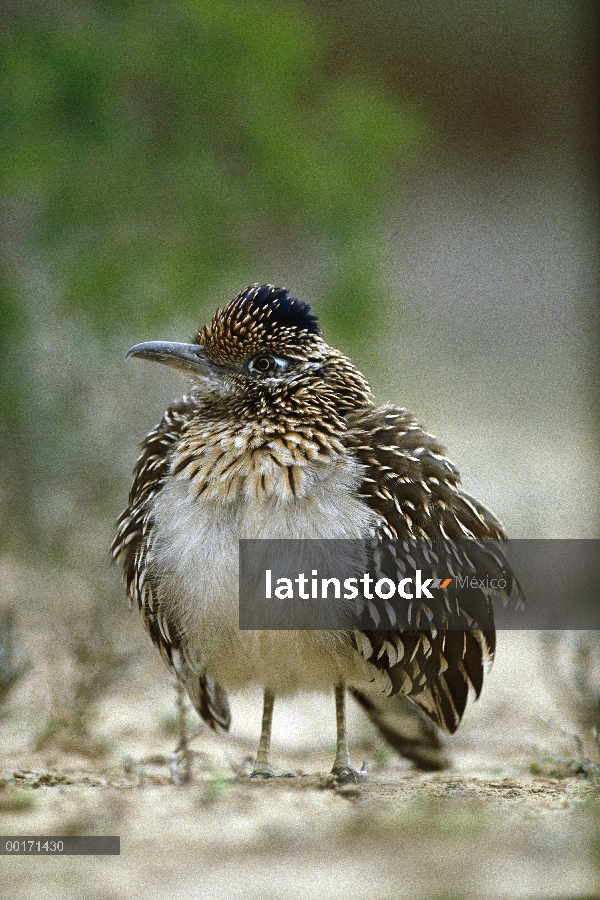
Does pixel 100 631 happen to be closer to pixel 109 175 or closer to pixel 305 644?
pixel 305 644

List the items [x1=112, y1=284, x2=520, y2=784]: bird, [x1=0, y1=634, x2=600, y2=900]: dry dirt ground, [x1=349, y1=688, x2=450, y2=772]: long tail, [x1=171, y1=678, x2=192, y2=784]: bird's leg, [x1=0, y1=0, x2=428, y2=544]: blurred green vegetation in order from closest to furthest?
[x1=0, y1=634, x2=600, y2=900]: dry dirt ground < [x1=112, y1=284, x2=520, y2=784]: bird < [x1=171, y1=678, x2=192, y2=784]: bird's leg < [x1=349, y1=688, x2=450, y2=772]: long tail < [x1=0, y1=0, x2=428, y2=544]: blurred green vegetation

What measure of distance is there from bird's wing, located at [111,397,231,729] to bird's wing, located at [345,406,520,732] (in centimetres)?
48

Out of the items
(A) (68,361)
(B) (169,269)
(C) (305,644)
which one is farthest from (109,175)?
(C) (305,644)

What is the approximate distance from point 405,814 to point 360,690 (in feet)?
1.49

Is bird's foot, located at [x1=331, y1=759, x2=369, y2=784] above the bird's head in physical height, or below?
below

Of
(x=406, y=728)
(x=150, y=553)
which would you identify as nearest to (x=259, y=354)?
(x=150, y=553)

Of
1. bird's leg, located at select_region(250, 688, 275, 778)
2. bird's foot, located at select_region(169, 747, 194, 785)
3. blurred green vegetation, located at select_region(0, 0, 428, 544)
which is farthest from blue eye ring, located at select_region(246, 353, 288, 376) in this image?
blurred green vegetation, located at select_region(0, 0, 428, 544)

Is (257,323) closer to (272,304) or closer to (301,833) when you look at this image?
(272,304)

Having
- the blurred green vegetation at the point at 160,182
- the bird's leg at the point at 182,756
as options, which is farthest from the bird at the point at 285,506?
the blurred green vegetation at the point at 160,182

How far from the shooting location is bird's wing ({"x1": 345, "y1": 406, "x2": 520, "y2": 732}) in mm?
2453

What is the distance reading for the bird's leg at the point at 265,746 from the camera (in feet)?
8.86

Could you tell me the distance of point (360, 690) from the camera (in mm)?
2758

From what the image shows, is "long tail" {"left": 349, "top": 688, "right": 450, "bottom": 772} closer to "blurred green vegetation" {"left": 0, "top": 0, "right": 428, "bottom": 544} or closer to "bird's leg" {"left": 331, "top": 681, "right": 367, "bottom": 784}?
"bird's leg" {"left": 331, "top": 681, "right": 367, "bottom": 784}

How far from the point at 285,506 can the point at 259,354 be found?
0.40 m
